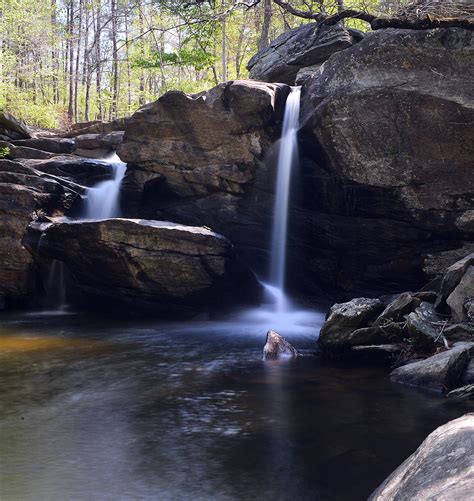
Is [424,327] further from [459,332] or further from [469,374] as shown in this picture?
[469,374]

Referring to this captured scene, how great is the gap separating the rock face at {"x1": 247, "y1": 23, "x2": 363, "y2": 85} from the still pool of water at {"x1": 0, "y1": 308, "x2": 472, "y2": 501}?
11215mm

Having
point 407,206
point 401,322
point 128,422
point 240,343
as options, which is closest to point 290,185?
point 407,206

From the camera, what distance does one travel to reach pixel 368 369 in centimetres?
1030

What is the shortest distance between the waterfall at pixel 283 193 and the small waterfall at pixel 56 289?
6.59 m

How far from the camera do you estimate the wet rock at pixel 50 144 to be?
21766mm

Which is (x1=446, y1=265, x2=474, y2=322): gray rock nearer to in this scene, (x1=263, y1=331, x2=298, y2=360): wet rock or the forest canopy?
(x1=263, y1=331, x2=298, y2=360): wet rock

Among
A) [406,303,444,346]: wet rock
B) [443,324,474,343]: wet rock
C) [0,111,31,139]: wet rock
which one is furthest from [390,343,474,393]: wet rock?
[0,111,31,139]: wet rock

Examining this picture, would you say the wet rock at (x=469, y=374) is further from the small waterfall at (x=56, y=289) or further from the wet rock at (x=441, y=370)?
the small waterfall at (x=56, y=289)

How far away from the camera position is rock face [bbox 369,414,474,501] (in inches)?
149

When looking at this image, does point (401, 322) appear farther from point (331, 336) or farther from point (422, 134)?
point (422, 134)

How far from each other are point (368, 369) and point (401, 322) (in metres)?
1.18

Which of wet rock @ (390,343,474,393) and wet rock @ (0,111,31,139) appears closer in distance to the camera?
wet rock @ (390,343,474,393)

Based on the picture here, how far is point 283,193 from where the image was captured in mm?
16047

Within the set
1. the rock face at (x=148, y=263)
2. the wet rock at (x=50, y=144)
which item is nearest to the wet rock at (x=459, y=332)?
the rock face at (x=148, y=263)
